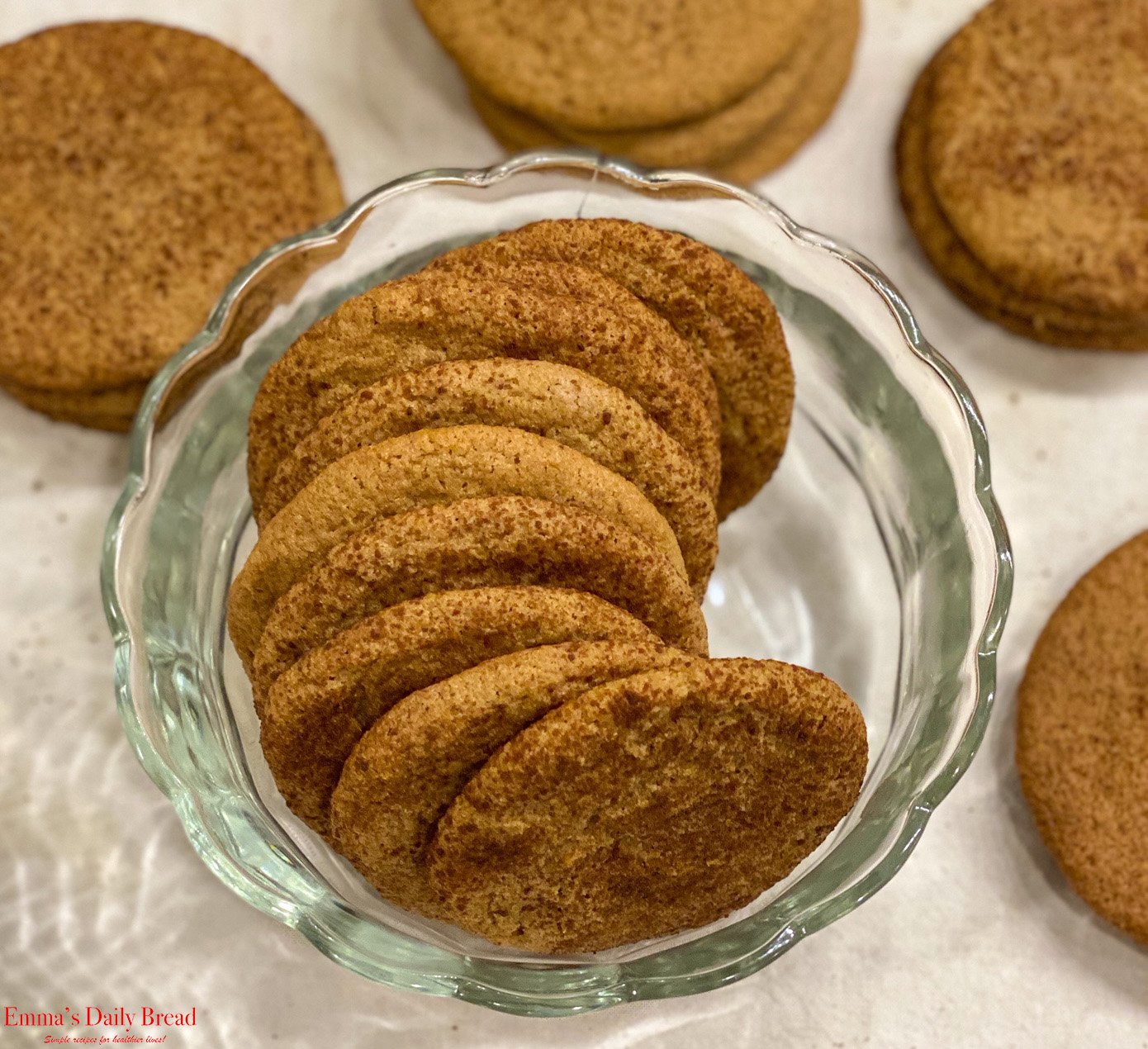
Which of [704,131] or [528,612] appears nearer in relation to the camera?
[528,612]

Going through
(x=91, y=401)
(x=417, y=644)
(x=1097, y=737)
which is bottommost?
(x=1097, y=737)

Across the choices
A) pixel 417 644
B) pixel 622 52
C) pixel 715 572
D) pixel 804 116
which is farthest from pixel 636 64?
pixel 417 644

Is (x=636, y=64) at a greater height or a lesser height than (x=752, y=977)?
greater

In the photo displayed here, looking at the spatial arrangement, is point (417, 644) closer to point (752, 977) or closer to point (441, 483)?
point (441, 483)

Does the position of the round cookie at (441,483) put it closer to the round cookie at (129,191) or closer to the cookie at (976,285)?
the round cookie at (129,191)

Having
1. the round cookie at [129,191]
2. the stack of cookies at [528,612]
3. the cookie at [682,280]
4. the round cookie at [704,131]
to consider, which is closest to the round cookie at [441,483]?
the stack of cookies at [528,612]

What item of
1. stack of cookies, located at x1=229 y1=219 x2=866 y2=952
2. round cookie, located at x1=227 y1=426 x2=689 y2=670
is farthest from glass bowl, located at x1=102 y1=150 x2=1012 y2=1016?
round cookie, located at x1=227 y1=426 x2=689 y2=670
